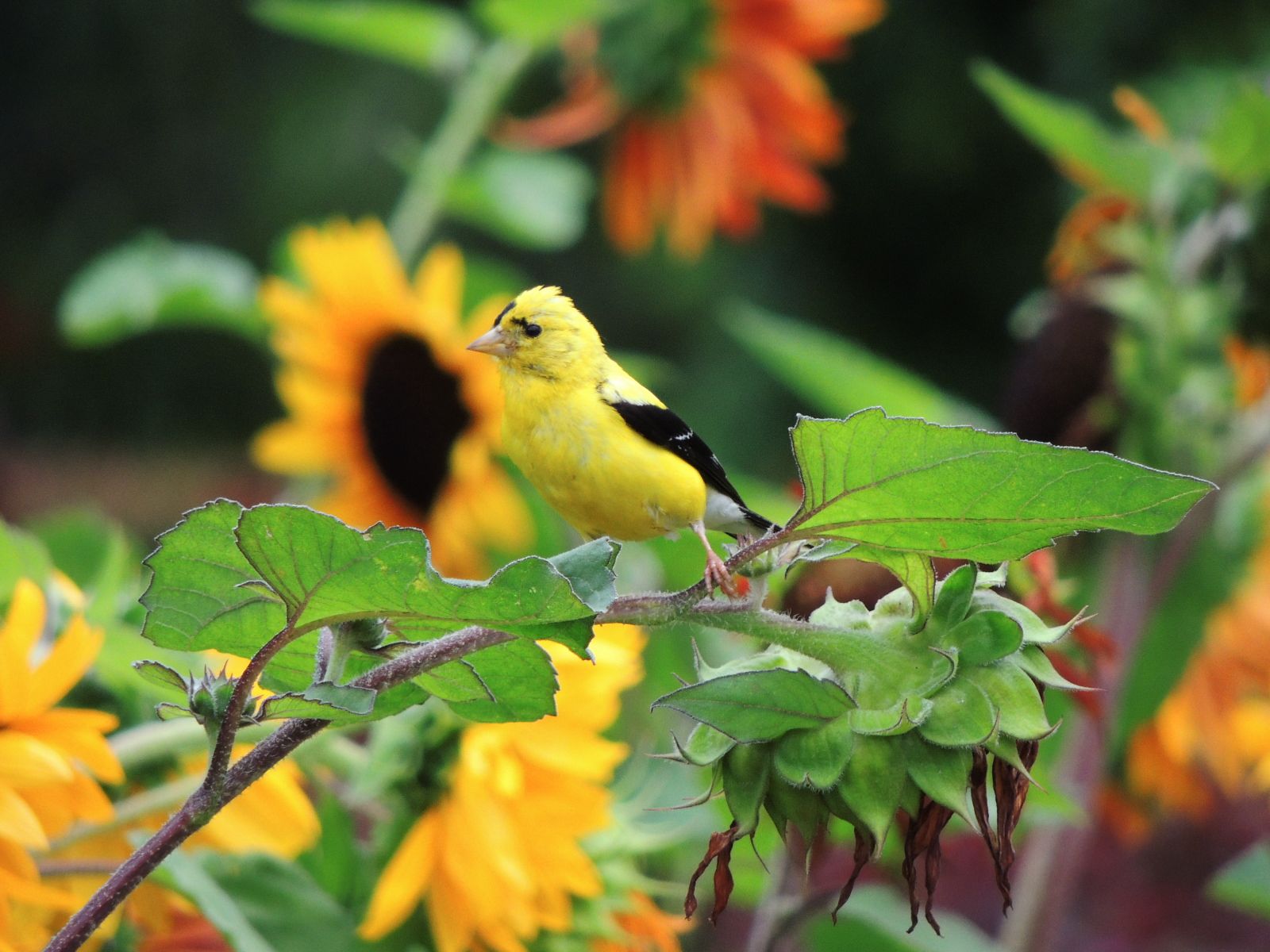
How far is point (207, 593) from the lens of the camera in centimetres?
31

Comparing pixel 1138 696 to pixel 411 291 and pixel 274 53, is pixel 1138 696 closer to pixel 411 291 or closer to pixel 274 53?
pixel 411 291

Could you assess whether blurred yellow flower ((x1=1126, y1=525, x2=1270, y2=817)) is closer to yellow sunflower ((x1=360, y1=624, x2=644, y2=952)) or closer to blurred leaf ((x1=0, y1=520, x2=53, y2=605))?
yellow sunflower ((x1=360, y1=624, x2=644, y2=952))

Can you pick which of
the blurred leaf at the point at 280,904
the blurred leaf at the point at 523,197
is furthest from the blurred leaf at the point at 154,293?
the blurred leaf at the point at 280,904

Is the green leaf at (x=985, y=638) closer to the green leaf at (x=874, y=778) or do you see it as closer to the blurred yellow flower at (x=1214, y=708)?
the green leaf at (x=874, y=778)

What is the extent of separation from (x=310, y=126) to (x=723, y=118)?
284cm

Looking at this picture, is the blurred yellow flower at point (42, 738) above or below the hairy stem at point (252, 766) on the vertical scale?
below

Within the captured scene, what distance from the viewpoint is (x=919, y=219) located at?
3727 mm

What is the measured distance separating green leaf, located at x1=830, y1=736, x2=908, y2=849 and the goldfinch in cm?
9

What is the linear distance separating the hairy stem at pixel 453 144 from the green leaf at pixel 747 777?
2.20 ft

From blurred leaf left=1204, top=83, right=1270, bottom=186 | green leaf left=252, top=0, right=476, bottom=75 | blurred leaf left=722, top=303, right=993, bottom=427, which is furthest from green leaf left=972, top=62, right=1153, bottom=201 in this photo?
green leaf left=252, top=0, right=476, bottom=75

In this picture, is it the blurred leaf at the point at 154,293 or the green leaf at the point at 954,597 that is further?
the blurred leaf at the point at 154,293

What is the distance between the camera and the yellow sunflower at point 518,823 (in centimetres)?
49

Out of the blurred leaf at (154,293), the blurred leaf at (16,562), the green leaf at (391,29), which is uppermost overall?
the green leaf at (391,29)

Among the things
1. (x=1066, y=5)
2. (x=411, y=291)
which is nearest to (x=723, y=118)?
(x=411, y=291)
